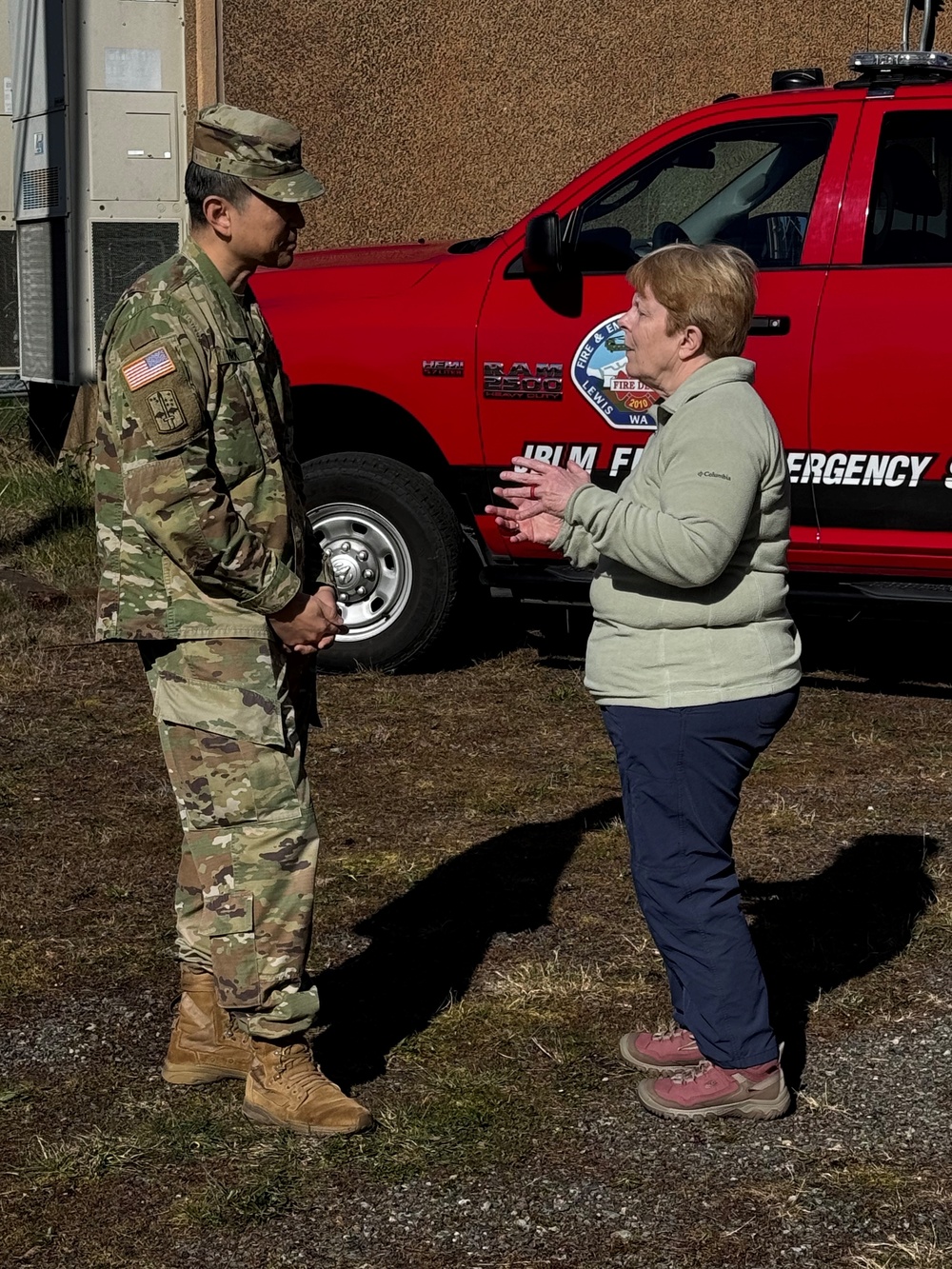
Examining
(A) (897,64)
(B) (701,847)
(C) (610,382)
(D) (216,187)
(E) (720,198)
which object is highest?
(A) (897,64)

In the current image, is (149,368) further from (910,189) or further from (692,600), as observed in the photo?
(910,189)

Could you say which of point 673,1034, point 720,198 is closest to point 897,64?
point 720,198

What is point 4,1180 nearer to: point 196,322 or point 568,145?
point 196,322

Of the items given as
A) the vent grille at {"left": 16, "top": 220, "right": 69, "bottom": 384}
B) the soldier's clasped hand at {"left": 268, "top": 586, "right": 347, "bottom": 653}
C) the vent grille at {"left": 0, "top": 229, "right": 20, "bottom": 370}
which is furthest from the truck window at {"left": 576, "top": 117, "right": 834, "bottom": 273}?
the vent grille at {"left": 0, "top": 229, "right": 20, "bottom": 370}

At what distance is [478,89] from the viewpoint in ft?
34.0

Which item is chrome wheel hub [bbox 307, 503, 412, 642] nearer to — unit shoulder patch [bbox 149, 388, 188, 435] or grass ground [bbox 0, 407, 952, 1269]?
grass ground [bbox 0, 407, 952, 1269]

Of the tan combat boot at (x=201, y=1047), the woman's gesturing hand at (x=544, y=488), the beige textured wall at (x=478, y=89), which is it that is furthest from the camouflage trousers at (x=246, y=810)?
the beige textured wall at (x=478, y=89)

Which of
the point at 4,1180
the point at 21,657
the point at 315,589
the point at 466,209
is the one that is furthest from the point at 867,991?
the point at 466,209

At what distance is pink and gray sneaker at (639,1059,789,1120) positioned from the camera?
134 inches

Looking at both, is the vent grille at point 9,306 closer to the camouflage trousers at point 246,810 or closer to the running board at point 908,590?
the running board at point 908,590

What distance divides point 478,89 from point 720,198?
14.6ft

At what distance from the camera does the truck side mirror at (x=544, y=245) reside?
6121 millimetres

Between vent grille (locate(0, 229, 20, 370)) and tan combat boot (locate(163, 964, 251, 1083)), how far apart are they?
8752 mm

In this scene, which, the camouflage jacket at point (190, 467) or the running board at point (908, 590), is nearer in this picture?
the camouflage jacket at point (190, 467)
